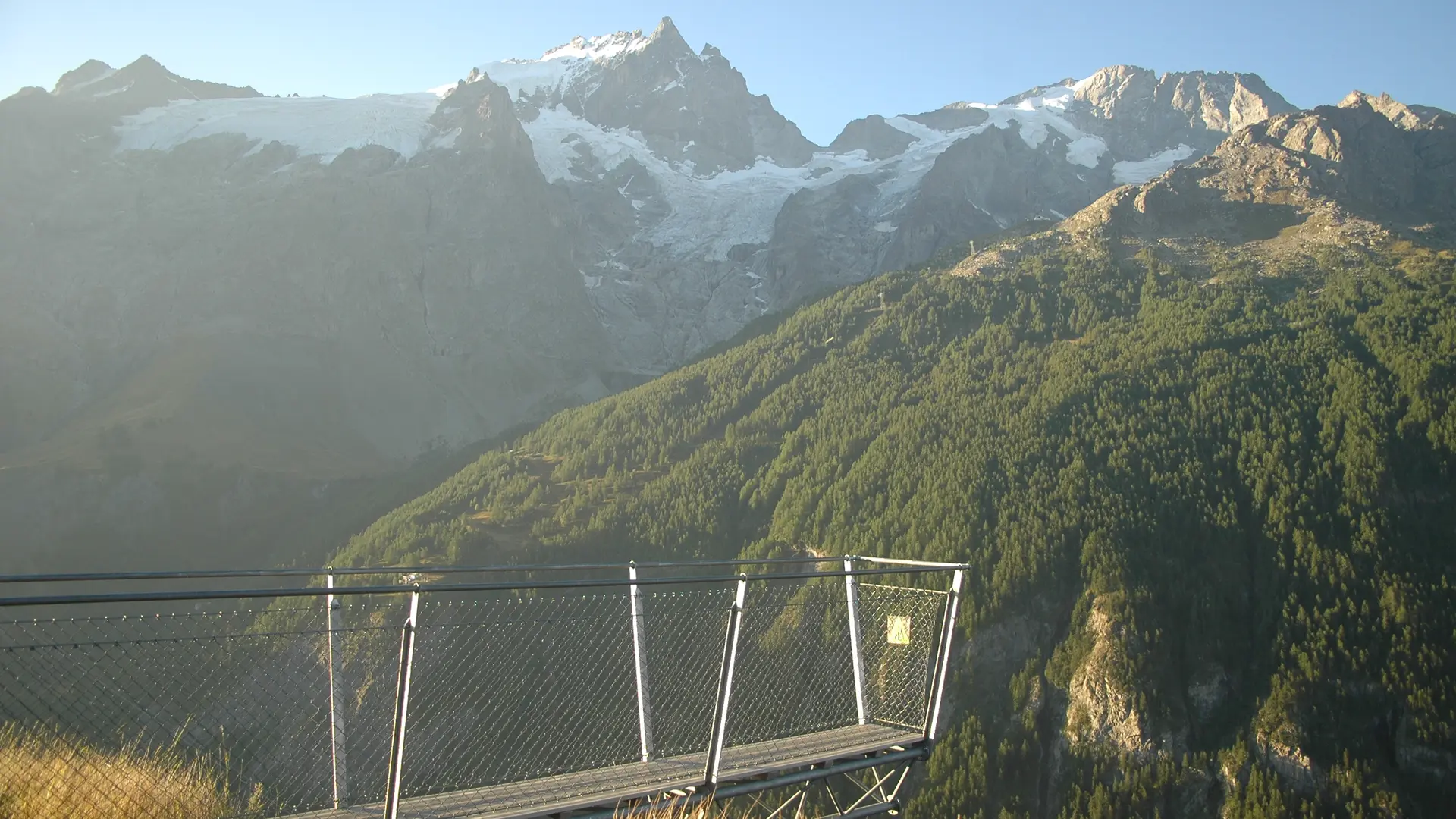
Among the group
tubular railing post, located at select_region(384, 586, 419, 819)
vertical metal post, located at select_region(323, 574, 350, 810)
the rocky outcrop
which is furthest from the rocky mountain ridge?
tubular railing post, located at select_region(384, 586, 419, 819)

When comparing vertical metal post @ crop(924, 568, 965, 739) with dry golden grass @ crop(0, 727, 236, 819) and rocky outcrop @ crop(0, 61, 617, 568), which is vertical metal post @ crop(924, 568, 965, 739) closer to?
dry golden grass @ crop(0, 727, 236, 819)

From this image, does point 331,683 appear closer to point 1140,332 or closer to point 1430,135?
point 1140,332

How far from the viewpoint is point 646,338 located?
518ft

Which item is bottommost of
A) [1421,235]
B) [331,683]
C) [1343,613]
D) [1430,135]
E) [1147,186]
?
[1343,613]

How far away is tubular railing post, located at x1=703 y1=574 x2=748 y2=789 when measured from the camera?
745cm

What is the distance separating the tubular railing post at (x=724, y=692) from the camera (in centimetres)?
745

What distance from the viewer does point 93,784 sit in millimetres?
6727

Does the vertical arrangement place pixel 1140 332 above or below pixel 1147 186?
below

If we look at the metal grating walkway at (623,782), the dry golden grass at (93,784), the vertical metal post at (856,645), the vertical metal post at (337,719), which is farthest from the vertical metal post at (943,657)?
the dry golden grass at (93,784)

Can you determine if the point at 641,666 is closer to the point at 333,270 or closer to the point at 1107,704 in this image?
the point at 1107,704

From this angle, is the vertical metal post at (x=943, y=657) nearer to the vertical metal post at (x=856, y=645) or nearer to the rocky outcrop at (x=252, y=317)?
the vertical metal post at (x=856, y=645)

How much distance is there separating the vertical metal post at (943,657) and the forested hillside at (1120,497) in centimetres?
4027

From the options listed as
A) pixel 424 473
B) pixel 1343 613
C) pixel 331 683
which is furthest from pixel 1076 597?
pixel 424 473

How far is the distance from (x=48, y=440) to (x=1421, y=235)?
135 metres
